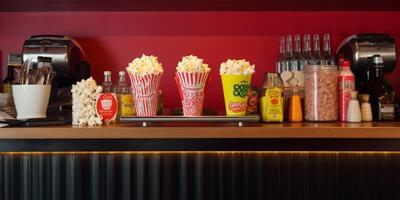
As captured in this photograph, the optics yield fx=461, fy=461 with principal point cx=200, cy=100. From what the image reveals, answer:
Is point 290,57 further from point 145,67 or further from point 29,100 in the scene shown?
point 29,100

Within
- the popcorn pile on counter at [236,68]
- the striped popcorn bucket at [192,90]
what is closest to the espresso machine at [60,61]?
the striped popcorn bucket at [192,90]

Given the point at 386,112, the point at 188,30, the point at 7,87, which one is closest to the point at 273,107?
the point at 386,112

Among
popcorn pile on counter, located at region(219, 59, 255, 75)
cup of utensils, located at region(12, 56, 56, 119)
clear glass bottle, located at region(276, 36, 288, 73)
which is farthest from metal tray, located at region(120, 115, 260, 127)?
clear glass bottle, located at region(276, 36, 288, 73)

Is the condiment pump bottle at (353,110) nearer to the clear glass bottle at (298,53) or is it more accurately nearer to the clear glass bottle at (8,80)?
the clear glass bottle at (298,53)

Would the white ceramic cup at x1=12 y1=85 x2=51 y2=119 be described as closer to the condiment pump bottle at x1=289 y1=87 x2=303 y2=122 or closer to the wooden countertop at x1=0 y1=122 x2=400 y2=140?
the wooden countertop at x1=0 y1=122 x2=400 y2=140

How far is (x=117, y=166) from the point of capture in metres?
1.37

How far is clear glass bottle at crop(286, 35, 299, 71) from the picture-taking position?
170 centimetres

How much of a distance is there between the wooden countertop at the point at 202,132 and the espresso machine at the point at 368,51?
0.40 m

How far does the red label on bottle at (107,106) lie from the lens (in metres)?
1.35

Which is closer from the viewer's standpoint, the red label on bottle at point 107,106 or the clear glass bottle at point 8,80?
the red label on bottle at point 107,106

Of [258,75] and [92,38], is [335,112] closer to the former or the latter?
[258,75]

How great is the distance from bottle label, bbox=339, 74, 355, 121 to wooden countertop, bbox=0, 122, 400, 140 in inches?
6.3

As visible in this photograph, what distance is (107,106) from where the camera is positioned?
1.36 meters

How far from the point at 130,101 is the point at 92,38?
55cm
